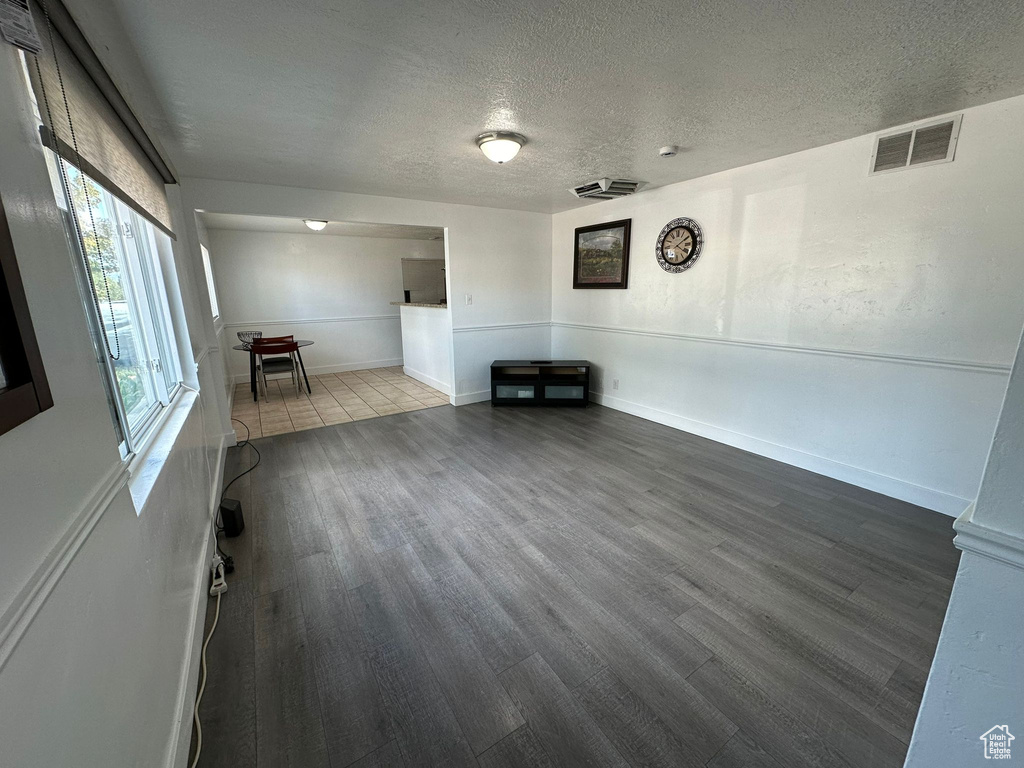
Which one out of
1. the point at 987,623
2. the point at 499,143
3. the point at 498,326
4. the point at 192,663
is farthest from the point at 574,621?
the point at 498,326

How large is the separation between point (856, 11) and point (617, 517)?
233cm

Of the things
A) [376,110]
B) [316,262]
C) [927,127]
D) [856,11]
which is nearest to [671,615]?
[856,11]

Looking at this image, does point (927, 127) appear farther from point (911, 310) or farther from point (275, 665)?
point (275, 665)

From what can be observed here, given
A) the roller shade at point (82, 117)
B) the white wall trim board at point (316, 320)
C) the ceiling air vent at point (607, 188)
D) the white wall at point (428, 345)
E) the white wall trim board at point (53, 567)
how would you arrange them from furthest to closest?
1. the white wall trim board at point (316, 320)
2. the white wall at point (428, 345)
3. the ceiling air vent at point (607, 188)
4. the roller shade at point (82, 117)
5. the white wall trim board at point (53, 567)

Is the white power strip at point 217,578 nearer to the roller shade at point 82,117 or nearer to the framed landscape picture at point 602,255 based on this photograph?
the roller shade at point 82,117

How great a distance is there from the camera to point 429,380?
551cm

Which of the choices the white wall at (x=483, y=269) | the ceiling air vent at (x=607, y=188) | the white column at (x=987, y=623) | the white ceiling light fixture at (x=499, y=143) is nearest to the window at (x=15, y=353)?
the white column at (x=987, y=623)

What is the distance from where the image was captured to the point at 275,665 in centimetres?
146

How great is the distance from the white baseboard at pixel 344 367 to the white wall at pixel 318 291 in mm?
15

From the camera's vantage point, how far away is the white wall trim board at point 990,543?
656mm

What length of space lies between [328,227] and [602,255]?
3.77 meters

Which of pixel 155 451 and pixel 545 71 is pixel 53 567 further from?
pixel 545 71

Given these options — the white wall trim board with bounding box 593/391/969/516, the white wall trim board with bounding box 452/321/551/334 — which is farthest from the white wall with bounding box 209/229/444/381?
the white wall trim board with bounding box 593/391/969/516

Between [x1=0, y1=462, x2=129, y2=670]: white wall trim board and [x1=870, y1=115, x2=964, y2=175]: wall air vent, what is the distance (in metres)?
3.73
